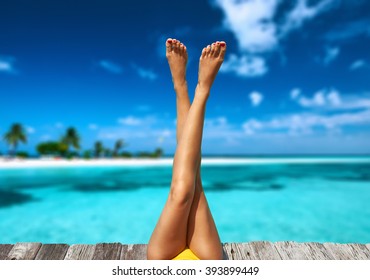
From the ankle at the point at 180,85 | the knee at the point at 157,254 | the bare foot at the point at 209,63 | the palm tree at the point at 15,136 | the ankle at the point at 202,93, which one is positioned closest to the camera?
the knee at the point at 157,254

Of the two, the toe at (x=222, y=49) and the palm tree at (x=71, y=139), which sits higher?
the palm tree at (x=71, y=139)

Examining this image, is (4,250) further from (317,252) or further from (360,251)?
(360,251)

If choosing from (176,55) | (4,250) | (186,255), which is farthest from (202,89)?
(4,250)

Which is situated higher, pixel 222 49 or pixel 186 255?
pixel 222 49

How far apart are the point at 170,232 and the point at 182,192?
0.68 feet

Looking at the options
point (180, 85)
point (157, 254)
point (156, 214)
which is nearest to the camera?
point (157, 254)

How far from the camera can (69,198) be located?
7.55 m

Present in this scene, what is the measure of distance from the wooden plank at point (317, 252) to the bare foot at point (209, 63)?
4.32 feet

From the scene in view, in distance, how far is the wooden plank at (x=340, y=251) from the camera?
1845 mm

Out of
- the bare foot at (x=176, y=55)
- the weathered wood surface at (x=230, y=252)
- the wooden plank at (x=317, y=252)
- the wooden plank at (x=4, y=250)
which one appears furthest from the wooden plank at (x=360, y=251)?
the wooden plank at (x=4, y=250)

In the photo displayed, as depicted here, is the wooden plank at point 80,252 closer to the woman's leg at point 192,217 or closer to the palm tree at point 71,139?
the woman's leg at point 192,217

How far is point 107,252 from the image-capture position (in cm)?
193
